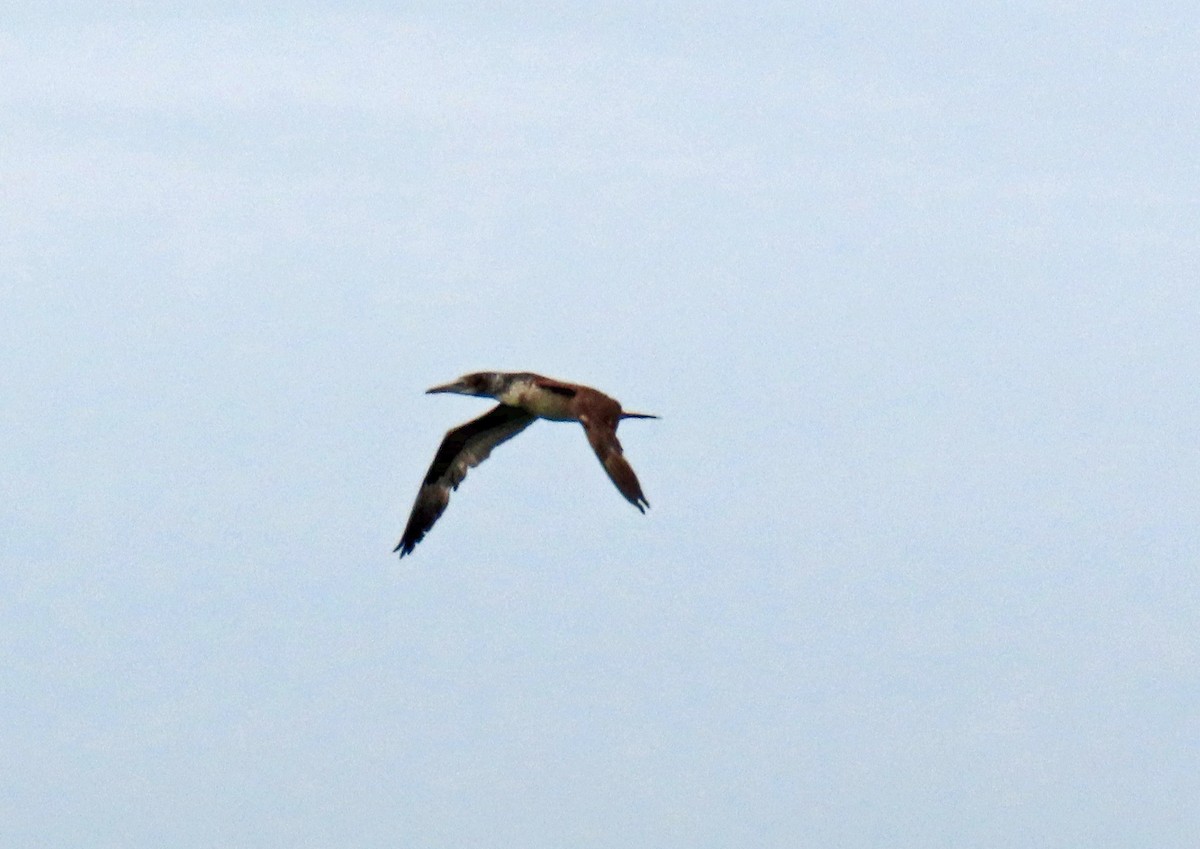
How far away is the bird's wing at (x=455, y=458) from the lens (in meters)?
34.4

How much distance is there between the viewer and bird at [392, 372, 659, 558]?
1123 inches

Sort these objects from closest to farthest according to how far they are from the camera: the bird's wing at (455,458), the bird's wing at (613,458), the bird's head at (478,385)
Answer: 1. the bird's wing at (613,458)
2. the bird's head at (478,385)
3. the bird's wing at (455,458)

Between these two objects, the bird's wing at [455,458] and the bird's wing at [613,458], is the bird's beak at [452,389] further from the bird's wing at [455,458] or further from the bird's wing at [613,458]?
the bird's wing at [613,458]

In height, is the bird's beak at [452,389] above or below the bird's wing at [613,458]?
above

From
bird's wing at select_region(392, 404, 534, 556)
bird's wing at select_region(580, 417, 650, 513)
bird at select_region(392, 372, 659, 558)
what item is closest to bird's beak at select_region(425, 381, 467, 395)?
bird at select_region(392, 372, 659, 558)

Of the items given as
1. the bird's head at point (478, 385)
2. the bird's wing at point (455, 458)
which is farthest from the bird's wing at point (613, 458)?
the bird's wing at point (455, 458)

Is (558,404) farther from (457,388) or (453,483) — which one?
(453,483)

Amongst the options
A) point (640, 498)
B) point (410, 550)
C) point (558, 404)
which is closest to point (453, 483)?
point (410, 550)

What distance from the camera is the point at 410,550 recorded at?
35.6 m

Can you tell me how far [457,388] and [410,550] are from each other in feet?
12.2

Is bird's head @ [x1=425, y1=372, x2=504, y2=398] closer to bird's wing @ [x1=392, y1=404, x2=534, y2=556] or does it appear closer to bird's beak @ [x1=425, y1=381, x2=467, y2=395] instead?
bird's beak @ [x1=425, y1=381, x2=467, y2=395]

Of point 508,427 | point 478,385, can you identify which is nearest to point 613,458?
point 478,385

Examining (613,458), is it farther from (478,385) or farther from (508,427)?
(508,427)

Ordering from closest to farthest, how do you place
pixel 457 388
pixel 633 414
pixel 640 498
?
pixel 640 498, pixel 633 414, pixel 457 388
